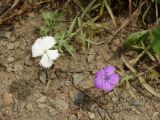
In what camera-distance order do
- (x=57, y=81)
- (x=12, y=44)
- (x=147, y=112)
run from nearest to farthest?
1. (x=147, y=112)
2. (x=57, y=81)
3. (x=12, y=44)

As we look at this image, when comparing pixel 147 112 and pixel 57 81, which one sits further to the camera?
pixel 57 81

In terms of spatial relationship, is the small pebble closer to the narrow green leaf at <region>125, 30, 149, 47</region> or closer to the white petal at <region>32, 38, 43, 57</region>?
the white petal at <region>32, 38, 43, 57</region>

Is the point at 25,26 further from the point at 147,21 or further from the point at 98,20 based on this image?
the point at 147,21

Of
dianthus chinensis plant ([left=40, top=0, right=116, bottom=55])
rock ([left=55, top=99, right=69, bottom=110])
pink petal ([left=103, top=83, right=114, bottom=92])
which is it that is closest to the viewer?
pink petal ([left=103, top=83, right=114, bottom=92])

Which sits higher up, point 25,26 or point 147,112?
point 25,26

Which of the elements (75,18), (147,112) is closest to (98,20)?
(75,18)

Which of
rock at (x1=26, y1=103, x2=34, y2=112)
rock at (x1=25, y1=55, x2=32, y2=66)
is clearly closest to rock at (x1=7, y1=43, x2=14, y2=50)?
rock at (x1=25, y1=55, x2=32, y2=66)
